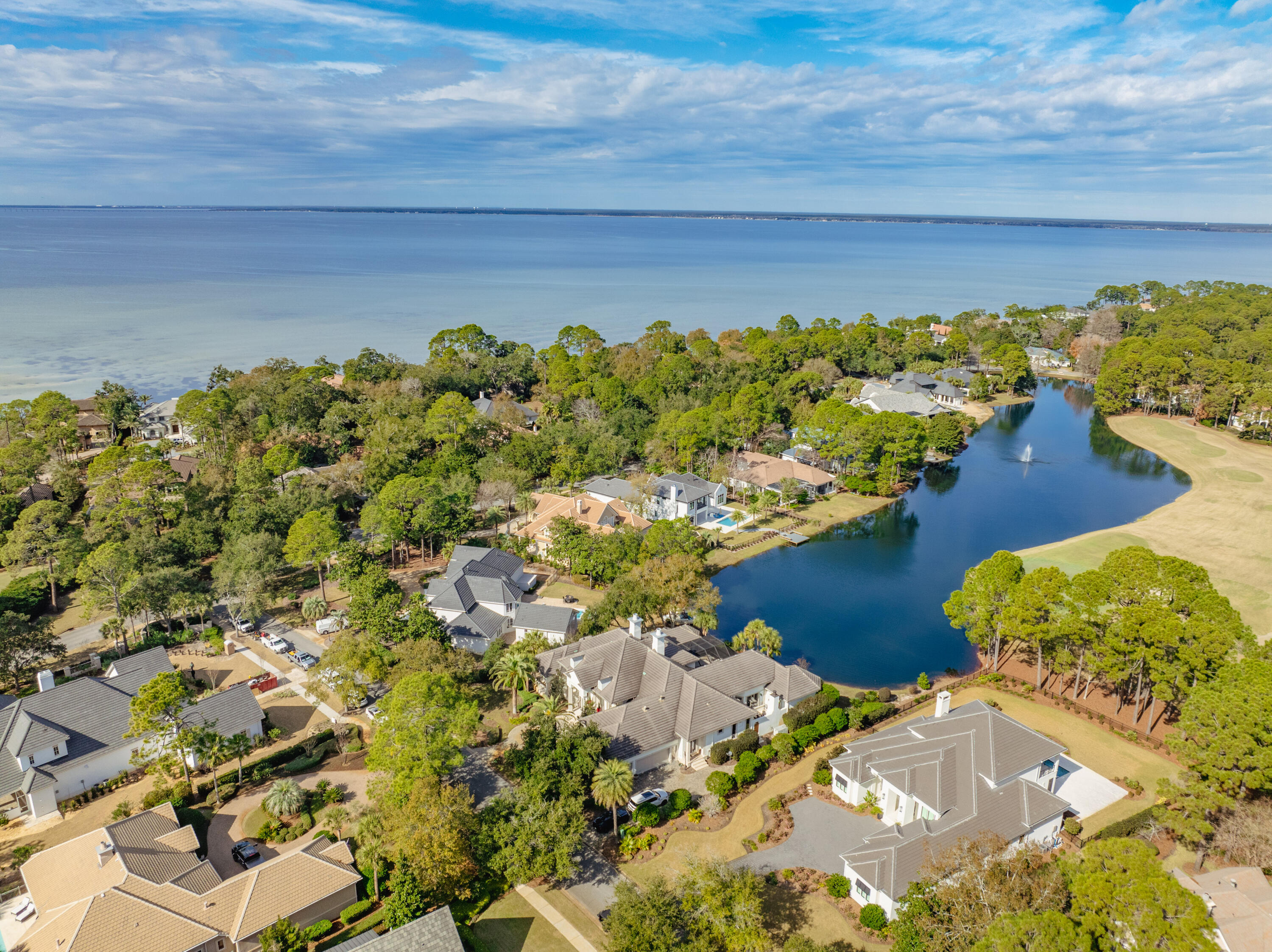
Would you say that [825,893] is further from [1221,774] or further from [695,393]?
[695,393]

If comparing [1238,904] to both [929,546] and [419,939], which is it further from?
Result: [929,546]

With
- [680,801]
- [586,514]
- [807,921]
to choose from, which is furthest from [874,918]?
[586,514]

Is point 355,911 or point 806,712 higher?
point 806,712

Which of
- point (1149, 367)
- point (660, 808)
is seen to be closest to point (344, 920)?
point (660, 808)

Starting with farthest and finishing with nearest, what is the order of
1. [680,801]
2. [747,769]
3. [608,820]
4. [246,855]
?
[747,769]
[680,801]
[608,820]
[246,855]

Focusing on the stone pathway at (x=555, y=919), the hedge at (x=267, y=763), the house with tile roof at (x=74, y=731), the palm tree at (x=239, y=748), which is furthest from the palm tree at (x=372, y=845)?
the house with tile roof at (x=74, y=731)
